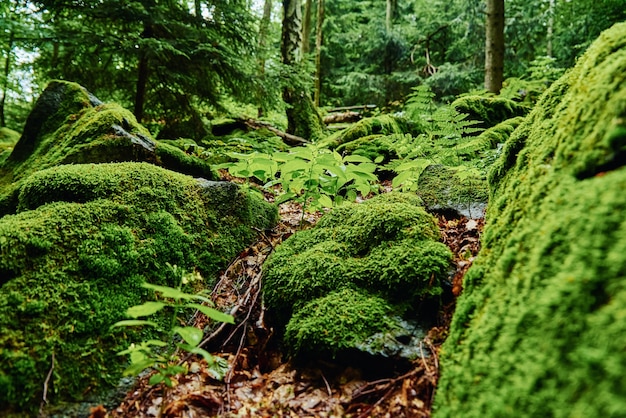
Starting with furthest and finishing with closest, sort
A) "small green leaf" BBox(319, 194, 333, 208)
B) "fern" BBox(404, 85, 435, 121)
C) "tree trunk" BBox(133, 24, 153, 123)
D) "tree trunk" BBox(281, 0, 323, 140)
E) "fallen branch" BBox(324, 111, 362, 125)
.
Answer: "fallen branch" BBox(324, 111, 362, 125)
"tree trunk" BBox(281, 0, 323, 140)
"tree trunk" BBox(133, 24, 153, 123)
"fern" BBox(404, 85, 435, 121)
"small green leaf" BBox(319, 194, 333, 208)

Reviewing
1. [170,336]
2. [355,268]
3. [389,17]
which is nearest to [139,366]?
[170,336]

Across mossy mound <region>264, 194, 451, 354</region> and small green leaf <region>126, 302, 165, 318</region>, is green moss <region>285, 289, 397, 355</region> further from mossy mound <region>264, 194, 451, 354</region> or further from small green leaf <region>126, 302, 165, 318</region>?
small green leaf <region>126, 302, 165, 318</region>

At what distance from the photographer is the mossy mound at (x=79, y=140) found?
12.6 feet

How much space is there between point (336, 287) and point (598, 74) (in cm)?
172

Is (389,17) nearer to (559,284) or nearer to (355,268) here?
(355,268)

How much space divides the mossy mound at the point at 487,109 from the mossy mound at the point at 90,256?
591cm

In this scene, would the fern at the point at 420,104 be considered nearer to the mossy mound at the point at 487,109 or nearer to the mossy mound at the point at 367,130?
the mossy mound at the point at 367,130

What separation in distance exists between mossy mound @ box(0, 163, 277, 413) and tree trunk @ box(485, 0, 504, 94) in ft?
25.4

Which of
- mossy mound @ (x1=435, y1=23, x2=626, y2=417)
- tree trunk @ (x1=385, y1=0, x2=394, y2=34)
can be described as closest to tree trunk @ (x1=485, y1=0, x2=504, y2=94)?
mossy mound @ (x1=435, y1=23, x2=626, y2=417)

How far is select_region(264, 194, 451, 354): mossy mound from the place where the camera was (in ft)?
6.86

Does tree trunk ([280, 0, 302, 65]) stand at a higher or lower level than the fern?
higher

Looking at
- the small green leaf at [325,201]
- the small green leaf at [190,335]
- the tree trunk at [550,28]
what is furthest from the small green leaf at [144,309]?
the tree trunk at [550,28]

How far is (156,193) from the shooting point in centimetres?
289

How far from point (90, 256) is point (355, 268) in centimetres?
173
